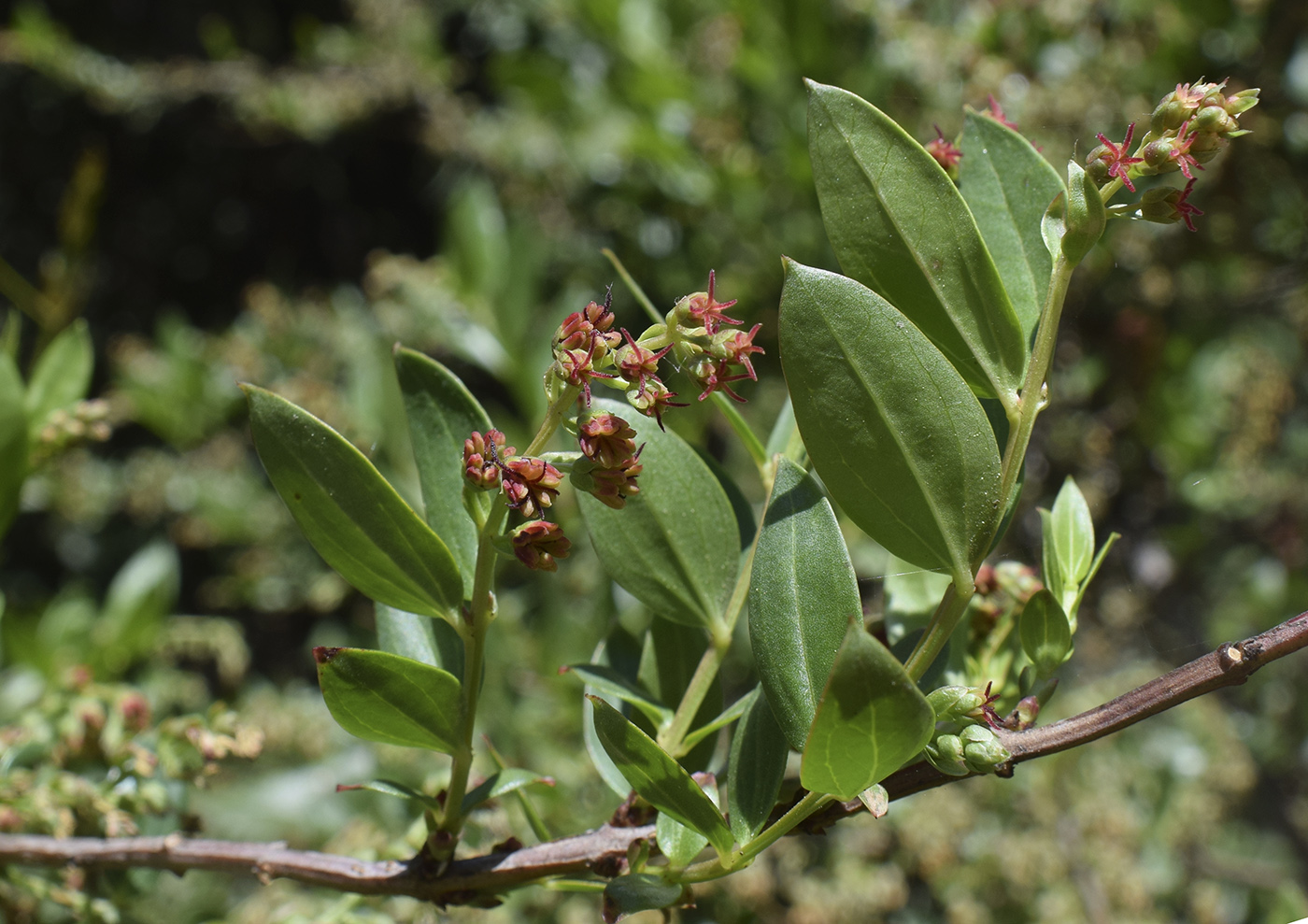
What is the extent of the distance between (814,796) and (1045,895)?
1209 millimetres

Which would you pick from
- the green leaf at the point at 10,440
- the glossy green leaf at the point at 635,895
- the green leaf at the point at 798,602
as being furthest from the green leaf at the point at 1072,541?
the green leaf at the point at 10,440

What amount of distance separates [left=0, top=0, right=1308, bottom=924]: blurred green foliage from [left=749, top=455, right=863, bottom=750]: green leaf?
0.57m

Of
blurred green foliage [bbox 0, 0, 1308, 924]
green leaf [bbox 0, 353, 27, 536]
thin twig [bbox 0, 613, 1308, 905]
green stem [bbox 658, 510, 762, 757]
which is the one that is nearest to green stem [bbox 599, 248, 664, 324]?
green stem [bbox 658, 510, 762, 757]

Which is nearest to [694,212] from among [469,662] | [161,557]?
[161,557]

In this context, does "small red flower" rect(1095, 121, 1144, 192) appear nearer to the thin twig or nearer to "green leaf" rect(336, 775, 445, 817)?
the thin twig

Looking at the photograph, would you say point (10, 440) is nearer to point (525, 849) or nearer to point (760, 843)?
point (525, 849)

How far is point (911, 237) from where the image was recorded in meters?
0.39

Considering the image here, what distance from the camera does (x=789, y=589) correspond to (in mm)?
400

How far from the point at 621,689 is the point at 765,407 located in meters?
1.03

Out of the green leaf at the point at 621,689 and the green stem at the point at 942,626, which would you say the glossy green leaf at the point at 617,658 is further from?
the green stem at the point at 942,626

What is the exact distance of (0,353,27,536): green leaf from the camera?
715 millimetres

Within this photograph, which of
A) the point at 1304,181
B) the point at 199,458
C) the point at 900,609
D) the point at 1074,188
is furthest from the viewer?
the point at 199,458

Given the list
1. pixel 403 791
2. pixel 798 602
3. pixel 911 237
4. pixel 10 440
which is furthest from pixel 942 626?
pixel 10 440

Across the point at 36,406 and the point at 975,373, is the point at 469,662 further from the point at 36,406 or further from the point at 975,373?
the point at 36,406
